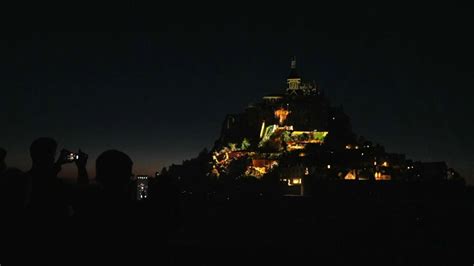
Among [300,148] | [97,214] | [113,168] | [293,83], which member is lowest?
[97,214]

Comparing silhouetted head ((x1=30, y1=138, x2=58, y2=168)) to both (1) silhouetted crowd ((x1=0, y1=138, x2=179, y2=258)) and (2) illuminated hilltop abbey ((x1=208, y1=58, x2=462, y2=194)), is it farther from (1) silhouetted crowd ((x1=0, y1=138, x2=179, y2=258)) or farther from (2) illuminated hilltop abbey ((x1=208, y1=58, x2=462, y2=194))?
(2) illuminated hilltop abbey ((x1=208, y1=58, x2=462, y2=194))

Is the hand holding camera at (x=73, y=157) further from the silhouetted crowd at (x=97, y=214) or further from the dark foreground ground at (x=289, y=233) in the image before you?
the dark foreground ground at (x=289, y=233)

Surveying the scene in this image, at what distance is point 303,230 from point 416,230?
847 centimetres

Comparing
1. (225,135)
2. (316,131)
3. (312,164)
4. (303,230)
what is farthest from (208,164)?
(303,230)

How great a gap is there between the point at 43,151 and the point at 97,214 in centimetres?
115

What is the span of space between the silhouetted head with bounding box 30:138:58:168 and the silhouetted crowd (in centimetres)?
39

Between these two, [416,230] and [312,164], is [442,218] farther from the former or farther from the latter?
[312,164]

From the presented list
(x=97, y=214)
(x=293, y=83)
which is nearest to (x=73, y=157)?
(x=97, y=214)

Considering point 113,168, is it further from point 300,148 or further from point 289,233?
point 300,148

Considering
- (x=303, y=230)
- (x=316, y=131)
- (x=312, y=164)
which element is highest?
(x=316, y=131)

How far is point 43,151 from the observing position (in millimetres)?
3764

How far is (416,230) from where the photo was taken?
130 feet

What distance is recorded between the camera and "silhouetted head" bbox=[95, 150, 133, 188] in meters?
2.79

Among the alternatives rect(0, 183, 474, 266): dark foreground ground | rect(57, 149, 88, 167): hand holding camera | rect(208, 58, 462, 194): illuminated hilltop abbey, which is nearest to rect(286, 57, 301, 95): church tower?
rect(208, 58, 462, 194): illuminated hilltop abbey
